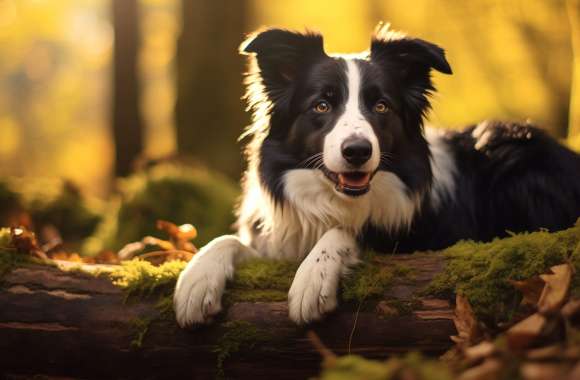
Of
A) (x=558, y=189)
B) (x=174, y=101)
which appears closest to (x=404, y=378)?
(x=558, y=189)

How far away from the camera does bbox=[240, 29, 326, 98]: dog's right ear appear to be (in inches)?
151

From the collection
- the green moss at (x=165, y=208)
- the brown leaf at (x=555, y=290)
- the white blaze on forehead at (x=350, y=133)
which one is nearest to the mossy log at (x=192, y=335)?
the brown leaf at (x=555, y=290)

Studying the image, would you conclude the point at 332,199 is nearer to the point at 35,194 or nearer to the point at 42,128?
the point at 35,194

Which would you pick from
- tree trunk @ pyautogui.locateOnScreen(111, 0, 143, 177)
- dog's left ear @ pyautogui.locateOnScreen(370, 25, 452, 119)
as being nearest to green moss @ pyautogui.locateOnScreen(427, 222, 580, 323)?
dog's left ear @ pyautogui.locateOnScreen(370, 25, 452, 119)

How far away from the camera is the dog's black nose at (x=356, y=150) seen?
3297 mm

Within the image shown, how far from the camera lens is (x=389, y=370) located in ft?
5.23

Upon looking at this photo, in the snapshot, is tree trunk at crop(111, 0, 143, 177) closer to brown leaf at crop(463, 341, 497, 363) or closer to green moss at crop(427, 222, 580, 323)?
green moss at crop(427, 222, 580, 323)

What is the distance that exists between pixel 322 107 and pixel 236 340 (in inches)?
62.9

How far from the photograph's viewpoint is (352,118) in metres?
3.53

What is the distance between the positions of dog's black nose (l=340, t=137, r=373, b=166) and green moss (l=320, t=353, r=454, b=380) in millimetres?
1759

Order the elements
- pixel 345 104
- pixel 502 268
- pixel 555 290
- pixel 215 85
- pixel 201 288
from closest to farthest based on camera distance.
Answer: pixel 555 290 < pixel 502 268 < pixel 201 288 < pixel 345 104 < pixel 215 85

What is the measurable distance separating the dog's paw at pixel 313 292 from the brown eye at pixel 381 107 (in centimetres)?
119

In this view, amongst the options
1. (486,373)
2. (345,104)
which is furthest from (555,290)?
(345,104)

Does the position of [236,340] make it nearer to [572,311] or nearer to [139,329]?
[139,329]
